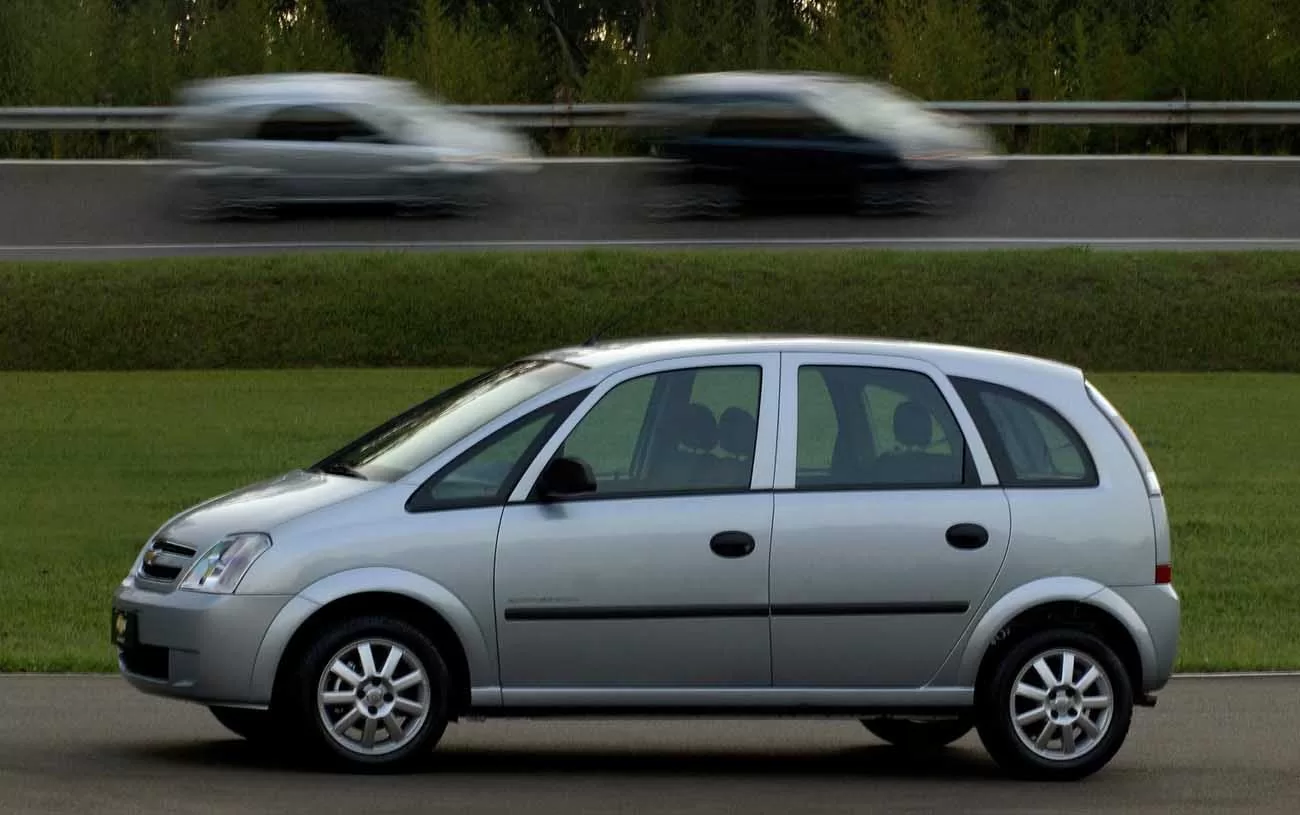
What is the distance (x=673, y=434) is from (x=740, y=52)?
145 ft

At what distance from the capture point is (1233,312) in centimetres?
2411

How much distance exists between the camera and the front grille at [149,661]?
327 inches

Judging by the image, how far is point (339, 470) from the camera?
8.87 m

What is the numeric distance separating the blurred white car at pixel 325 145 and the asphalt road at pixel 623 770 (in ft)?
49.5

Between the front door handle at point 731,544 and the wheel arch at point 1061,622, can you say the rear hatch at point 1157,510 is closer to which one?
the wheel arch at point 1061,622

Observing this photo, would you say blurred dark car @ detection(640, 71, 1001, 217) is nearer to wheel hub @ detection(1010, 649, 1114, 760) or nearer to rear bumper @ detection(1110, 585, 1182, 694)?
rear bumper @ detection(1110, 585, 1182, 694)

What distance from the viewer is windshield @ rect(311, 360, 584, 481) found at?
28.1ft

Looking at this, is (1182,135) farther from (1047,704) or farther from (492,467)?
(492,467)

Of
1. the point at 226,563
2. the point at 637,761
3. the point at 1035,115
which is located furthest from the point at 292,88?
the point at 226,563

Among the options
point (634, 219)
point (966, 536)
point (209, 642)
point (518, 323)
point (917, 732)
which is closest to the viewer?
point (209, 642)

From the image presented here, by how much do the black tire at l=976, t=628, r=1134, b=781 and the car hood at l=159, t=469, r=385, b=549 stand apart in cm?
224

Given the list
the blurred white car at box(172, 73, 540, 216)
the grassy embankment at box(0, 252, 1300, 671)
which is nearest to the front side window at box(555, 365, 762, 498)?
the grassy embankment at box(0, 252, 1300, 671)

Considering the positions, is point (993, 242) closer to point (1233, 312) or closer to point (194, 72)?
point (1233, 312)

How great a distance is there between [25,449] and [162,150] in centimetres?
1836
